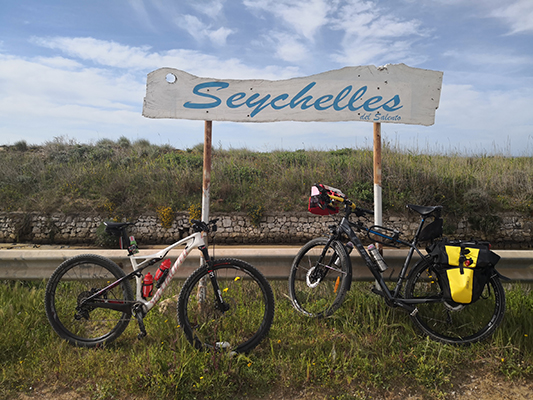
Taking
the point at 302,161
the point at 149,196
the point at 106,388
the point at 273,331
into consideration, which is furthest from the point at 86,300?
the point at 302,161

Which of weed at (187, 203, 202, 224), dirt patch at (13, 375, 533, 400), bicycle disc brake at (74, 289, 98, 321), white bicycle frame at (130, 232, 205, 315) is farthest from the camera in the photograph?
weed at (187, 203, 202, 224)

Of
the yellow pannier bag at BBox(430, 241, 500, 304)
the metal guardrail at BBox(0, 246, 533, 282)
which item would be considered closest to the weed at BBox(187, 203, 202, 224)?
the metal guardrail at BBox(0, 246, 533, 282)

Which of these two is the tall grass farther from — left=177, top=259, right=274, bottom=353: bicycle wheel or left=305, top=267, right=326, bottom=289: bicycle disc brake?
left=177, top=259, right=274, bottom=353: bicycle wheel

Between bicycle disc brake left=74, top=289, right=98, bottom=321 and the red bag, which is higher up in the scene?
the red bag

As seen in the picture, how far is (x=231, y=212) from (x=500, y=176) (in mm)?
9324

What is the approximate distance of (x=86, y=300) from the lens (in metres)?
3.38

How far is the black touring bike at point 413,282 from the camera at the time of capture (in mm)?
3160

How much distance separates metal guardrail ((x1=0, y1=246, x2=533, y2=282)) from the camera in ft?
12.5

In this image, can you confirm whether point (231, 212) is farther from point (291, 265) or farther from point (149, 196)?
point (291, 265)

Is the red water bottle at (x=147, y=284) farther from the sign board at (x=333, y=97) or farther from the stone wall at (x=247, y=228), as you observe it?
the stone wall at (x=247, y=228)

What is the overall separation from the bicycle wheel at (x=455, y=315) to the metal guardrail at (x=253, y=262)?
15.8 inches

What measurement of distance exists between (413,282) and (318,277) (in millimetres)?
958

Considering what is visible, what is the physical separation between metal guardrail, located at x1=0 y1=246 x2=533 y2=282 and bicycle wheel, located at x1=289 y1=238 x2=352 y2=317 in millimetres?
160

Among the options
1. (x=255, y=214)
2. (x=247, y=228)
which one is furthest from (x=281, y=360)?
(x=247, y=228)
